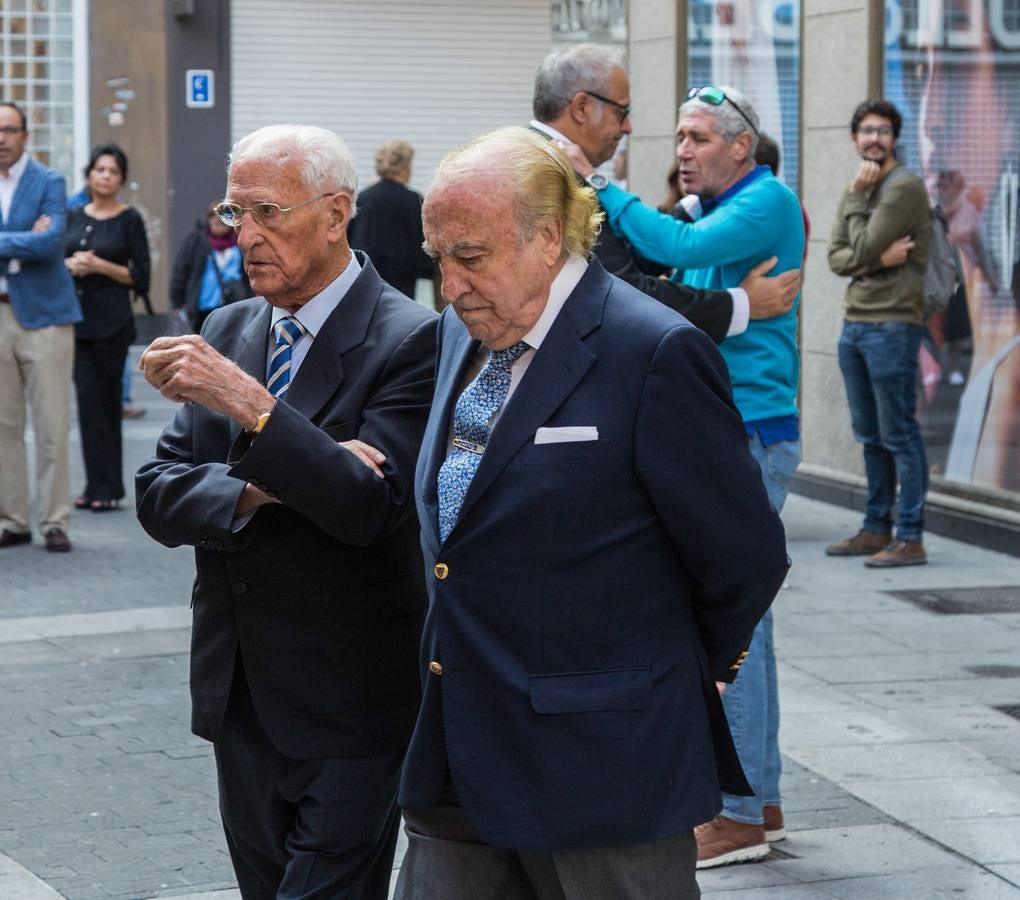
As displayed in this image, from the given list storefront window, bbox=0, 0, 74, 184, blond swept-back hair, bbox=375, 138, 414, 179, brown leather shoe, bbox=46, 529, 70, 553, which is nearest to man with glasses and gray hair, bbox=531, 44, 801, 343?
brown leather shoe, bbox=46, 529, 70, 553

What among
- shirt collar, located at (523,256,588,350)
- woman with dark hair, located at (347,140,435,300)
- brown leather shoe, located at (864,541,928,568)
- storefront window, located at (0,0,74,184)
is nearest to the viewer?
shirt collar, located at (523,256,588,350)

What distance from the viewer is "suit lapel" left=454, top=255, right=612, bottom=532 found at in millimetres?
3096

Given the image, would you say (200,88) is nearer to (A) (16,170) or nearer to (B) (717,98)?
(A) (16,170)

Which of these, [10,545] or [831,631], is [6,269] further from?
[831,631]

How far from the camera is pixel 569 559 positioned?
10.1ft

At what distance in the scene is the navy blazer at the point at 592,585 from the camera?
3.07 m

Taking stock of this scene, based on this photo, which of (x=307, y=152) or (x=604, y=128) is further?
(x=604, y=128)

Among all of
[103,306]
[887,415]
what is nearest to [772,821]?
[887,415]

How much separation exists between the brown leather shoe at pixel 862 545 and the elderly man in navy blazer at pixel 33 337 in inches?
158

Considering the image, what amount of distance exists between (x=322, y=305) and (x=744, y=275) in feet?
6.14

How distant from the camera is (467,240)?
3.11 m

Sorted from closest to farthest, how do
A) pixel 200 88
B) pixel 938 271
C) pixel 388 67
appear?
pixel 938 271 → pixel 200 88 → pixel 388 67

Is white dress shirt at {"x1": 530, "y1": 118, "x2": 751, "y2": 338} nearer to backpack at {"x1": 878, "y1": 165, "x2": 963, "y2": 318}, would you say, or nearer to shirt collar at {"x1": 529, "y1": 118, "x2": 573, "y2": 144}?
shirt collar at {"x1": 529, "y1": 118, "x2": 573, "y2": 144}

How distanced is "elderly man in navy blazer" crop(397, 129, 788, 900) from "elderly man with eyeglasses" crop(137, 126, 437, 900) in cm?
44
